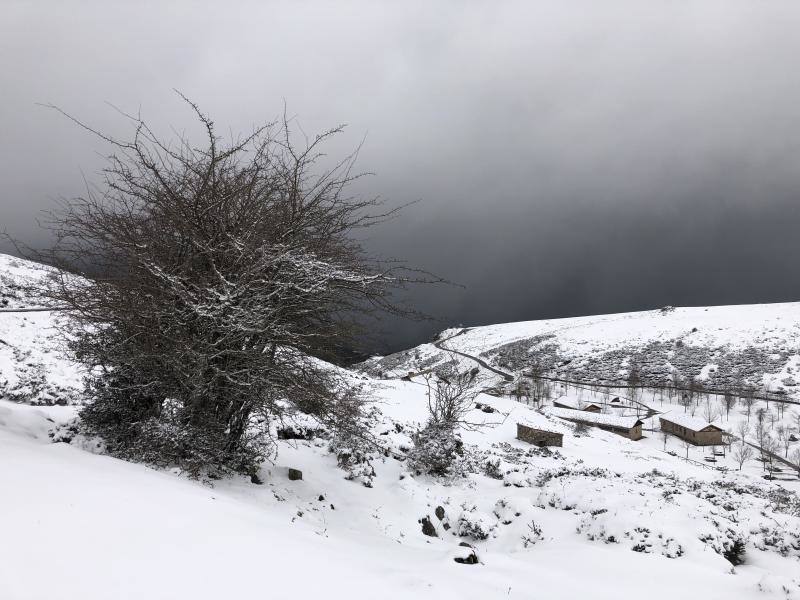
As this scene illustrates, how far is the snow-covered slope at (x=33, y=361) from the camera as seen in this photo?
12148mm

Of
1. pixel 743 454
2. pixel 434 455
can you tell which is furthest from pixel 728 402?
pixel 434 455

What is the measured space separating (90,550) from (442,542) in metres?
6.91

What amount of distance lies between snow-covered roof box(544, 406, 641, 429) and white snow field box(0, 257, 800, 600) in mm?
46892

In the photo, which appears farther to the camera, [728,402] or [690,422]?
[728,402]

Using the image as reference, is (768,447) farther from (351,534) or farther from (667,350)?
(351,534)

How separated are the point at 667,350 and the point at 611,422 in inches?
2540

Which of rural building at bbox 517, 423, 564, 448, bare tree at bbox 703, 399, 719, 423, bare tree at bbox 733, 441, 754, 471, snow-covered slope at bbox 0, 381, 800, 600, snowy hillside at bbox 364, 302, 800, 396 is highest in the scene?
snowy hillside at bbox 364, 302, 800, 396

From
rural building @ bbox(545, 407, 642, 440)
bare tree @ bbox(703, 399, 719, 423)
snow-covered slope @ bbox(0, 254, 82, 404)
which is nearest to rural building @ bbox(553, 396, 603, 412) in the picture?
rural building @ bbox(545, 407, 642, 440)

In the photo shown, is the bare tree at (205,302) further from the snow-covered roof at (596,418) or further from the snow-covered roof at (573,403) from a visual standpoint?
the snow-covered roof at (573,403)

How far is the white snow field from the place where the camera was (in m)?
2.99

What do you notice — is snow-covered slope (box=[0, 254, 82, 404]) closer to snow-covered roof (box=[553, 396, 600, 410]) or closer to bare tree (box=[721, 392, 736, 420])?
snow-covered roof (box=[553, 396, 600, 410])

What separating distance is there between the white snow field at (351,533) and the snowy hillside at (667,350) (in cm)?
6285

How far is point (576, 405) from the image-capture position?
72.6 metres

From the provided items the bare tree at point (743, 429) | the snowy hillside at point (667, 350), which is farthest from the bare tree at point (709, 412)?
the snowy hillside at point (667, 350)
